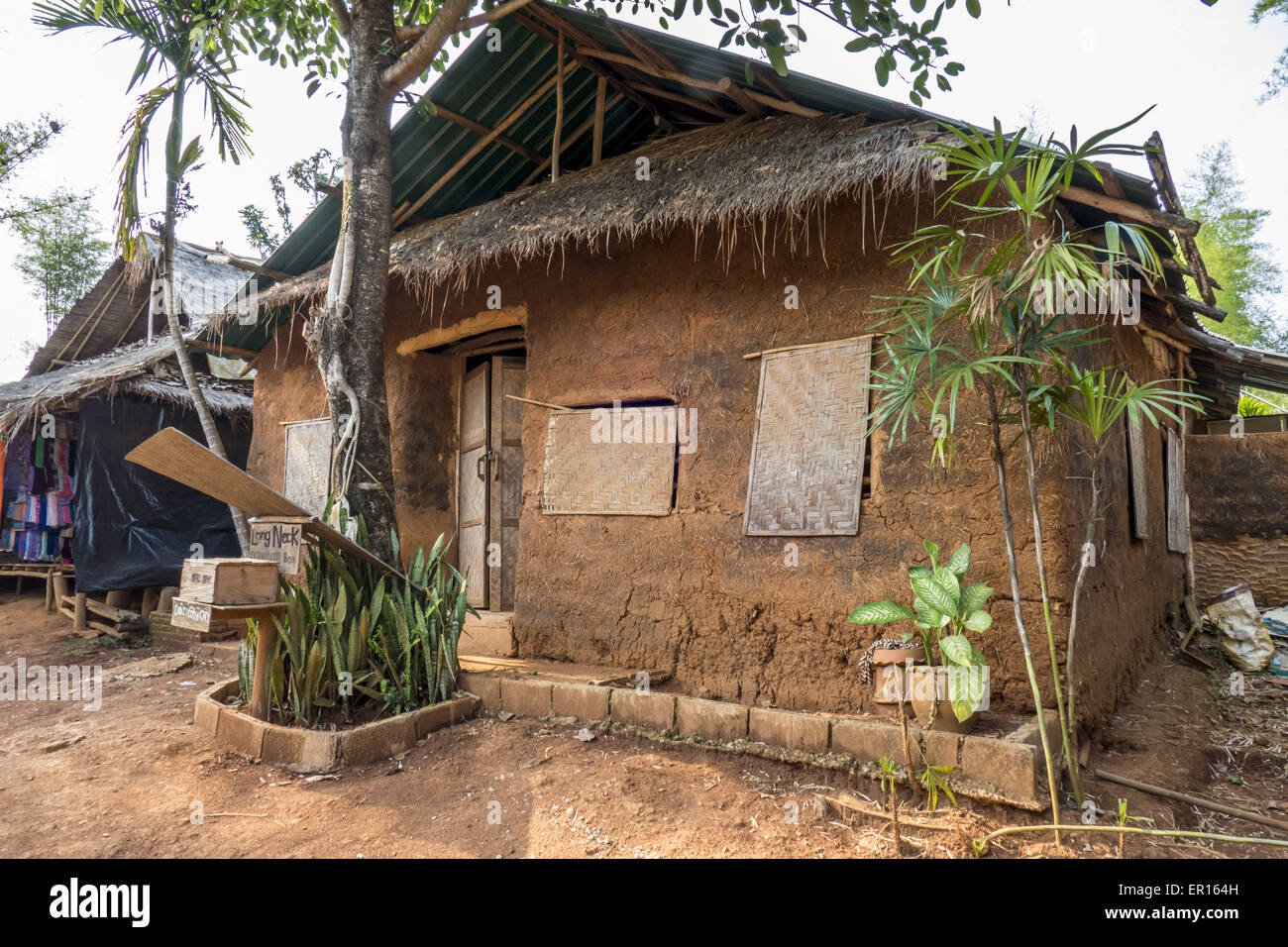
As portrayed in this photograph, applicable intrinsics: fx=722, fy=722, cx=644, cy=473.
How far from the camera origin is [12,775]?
347 cm

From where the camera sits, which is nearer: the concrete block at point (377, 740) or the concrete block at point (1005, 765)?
the concrete block at point (1005, 765)

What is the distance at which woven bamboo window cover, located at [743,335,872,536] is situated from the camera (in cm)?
363

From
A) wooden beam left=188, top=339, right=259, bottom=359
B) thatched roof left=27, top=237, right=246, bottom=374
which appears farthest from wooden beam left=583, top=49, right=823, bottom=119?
thatched roof left=27, top=237, right=246, bottom=374

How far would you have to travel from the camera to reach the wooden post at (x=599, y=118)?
4.92 m

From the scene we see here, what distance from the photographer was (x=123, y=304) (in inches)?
392

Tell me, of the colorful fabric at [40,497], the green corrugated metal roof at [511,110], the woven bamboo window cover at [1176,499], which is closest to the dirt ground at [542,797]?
the woven bamboo window cover at [1176,499]

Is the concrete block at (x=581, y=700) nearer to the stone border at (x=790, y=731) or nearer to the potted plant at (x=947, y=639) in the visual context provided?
Result: the stone border at (x=790, y=731)

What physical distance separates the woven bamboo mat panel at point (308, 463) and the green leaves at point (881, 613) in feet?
16.1

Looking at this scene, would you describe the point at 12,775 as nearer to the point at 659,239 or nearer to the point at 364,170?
the point at 364,170

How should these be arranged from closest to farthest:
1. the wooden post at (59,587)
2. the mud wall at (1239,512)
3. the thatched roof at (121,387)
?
1. the mud wall at (1239,512)
2. the thatched roof at (121,387)
3. the wooden post at (59,587)

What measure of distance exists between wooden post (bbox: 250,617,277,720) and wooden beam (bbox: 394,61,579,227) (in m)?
3.81

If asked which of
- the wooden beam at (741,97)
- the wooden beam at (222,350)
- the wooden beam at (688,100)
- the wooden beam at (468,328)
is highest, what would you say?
the wooden beam at (688,100)

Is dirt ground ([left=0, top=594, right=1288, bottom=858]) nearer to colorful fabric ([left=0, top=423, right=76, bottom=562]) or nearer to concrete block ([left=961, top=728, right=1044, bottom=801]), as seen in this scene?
concrete block ([left=961, top=728, right=1044, bottom=801])

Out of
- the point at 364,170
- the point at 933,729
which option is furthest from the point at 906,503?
the point at 364,170
